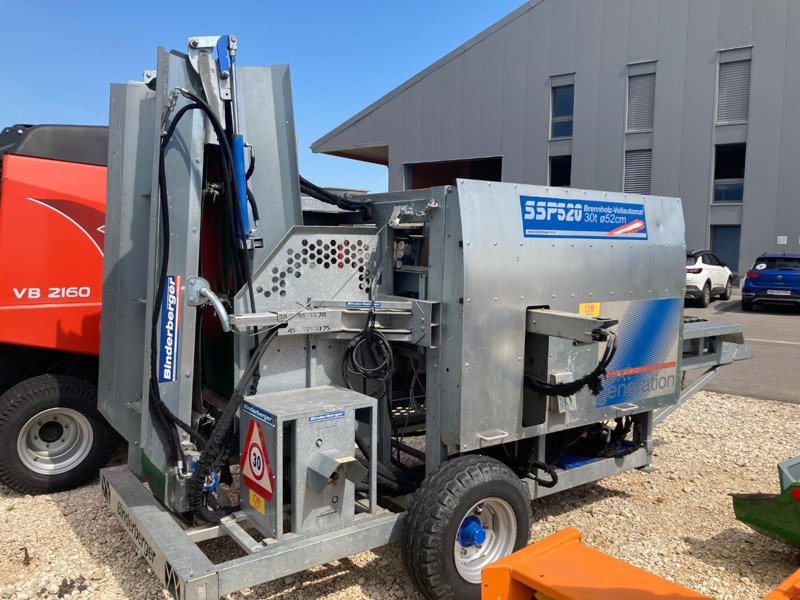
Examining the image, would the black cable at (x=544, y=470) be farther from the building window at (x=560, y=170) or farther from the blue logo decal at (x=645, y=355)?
the building window at (x=560, y=170)

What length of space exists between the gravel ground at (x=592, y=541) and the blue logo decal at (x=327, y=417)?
40.7 inches

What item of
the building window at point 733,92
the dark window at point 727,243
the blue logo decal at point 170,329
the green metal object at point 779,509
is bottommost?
the green metal object at point 779,509

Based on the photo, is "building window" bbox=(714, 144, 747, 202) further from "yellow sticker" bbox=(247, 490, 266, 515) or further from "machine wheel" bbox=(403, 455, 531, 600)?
"yellow sticker" bbox=(247, 490, 266, 515)

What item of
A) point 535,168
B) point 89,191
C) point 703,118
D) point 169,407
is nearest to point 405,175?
point 535,168

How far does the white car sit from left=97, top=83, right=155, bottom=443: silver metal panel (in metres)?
16.3

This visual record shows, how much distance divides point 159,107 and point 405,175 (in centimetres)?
2628

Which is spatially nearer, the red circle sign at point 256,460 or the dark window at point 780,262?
the red circle sign at point 256,460

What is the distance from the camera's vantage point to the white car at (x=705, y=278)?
1816 cm

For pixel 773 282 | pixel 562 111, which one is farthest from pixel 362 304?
pixel 562 111

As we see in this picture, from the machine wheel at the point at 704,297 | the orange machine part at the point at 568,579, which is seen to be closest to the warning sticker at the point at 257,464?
the orange machine part at the point at 568,579

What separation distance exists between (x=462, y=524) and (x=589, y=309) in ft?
4.76

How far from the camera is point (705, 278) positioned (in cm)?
1841

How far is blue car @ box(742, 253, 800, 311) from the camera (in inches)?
675

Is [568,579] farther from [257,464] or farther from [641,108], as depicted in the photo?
[641,108]
